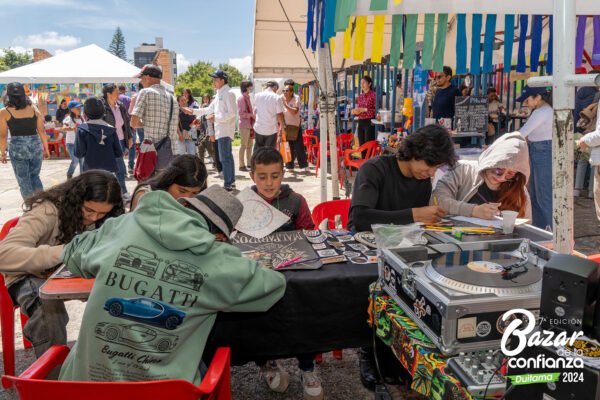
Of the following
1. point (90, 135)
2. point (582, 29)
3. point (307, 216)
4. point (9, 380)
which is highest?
point (582, 29)

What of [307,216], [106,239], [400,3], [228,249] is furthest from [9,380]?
[400,3]

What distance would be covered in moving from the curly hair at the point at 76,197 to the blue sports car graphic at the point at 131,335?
1076 mm

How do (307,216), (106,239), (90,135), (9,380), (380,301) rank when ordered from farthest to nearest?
(90,135), (307,216), (380,301), (106,239), (9,380)

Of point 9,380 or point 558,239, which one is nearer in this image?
point 9,380

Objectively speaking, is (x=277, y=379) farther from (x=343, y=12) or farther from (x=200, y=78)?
(x=200, y=78)

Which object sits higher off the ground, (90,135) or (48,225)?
(90,135)

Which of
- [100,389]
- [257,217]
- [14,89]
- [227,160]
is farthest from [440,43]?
[14,89]

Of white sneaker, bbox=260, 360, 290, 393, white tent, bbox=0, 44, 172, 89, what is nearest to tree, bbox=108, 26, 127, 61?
white tent, bbox=0, 44, 172, 89

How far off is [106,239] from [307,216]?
1434mm

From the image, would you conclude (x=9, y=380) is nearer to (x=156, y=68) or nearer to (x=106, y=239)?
(x=106, y=239)

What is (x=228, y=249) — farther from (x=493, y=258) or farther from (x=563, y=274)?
(x=563, y=274)

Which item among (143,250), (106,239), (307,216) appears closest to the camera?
(143,250)

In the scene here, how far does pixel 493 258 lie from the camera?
1.57m

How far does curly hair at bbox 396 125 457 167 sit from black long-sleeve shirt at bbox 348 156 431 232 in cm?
19
